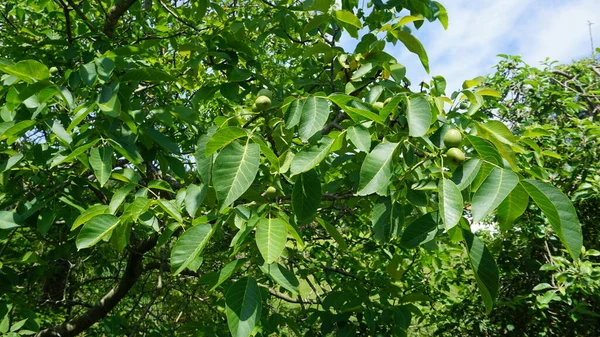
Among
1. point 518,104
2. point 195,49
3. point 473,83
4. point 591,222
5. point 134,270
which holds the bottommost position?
point 134,270

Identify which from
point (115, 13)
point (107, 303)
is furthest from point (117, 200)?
point (107, 303)

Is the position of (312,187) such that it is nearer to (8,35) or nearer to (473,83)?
(473,83)

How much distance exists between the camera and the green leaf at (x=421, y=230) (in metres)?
1.08

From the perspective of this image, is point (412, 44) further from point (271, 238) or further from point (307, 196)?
point (271, 238)

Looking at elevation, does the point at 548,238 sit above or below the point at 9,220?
above

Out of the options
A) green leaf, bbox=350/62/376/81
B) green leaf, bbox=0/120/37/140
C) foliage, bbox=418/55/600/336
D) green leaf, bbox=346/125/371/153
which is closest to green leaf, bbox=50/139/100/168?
green leaf, bbox=0/120/37/140

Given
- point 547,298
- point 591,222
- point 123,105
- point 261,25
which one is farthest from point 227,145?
point 591,222

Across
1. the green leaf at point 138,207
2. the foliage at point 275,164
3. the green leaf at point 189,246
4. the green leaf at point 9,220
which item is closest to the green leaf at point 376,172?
the foliage at point 275,164

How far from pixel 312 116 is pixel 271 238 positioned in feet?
1.23

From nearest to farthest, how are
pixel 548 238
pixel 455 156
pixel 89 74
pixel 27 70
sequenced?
pixel 455 156 → pixel 27 70 → pixel 89 74 → pixel 548 238

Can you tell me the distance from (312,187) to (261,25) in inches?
51.3

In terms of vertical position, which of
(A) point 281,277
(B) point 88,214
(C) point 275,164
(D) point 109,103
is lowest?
(B) point 88,214

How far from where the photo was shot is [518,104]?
13.1 ft

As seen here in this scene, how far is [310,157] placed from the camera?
1.15 meters
